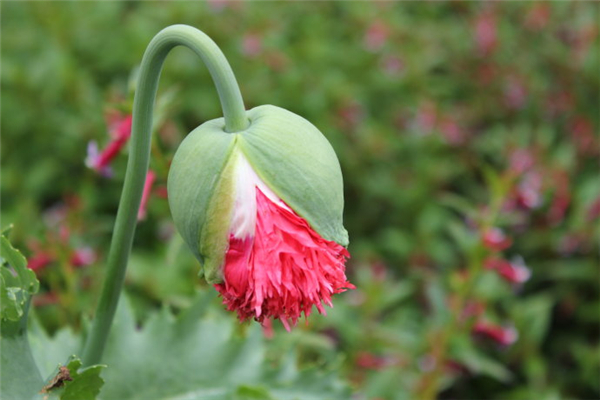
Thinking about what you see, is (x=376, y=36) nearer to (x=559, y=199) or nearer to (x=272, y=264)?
(x=559, y=199)

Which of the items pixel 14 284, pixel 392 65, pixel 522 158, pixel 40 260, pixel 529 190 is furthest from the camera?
pixel 392 65

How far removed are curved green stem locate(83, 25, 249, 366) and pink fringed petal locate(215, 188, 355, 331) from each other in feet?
0.33

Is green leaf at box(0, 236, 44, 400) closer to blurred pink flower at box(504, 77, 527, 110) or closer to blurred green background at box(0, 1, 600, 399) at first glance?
blurred green background at box(0, 1, 600, 399)

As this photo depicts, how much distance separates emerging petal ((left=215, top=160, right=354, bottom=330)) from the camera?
0.66 metres

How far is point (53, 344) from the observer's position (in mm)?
1049

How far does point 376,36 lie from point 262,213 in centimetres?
201

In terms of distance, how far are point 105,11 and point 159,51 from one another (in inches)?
68.3

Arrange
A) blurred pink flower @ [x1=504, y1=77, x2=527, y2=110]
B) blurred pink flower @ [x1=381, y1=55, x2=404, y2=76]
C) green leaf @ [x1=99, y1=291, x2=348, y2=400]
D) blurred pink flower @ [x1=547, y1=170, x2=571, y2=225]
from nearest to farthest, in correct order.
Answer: green leaf @ [x1=99, y1=291, x2=348, y2=400] → blurred pink flower @ [x1=547, y1=170, x2=571, y2=225] → blurred pink flower @ [x1=381, y1=55, x2=404, y2=76] → blurred pink flower @ [x1=504, y1=77, x2=527, y2=110]

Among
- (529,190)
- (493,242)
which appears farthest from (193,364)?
(529,190)

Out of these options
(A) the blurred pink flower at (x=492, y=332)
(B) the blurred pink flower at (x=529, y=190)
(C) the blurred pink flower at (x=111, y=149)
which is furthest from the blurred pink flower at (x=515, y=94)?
(C) the blurred pink flower at (x=111, y=149)

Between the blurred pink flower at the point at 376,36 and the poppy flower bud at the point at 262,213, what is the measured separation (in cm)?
195

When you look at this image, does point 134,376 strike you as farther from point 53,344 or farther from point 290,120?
point 290,120

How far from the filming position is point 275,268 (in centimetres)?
66

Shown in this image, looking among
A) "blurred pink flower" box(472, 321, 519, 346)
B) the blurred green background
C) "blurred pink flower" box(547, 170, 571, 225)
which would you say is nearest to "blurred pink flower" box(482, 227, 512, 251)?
the blurred green background
